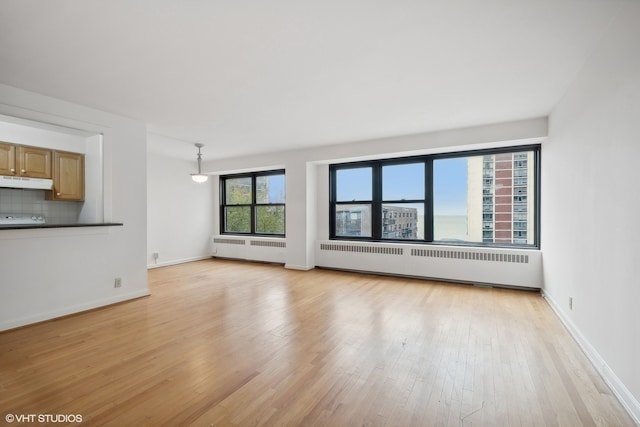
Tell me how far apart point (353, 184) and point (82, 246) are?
4.69 m

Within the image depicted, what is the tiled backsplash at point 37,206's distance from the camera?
13.7 feet

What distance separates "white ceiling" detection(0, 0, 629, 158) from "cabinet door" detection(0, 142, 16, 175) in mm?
1632

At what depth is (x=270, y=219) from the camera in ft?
23.6

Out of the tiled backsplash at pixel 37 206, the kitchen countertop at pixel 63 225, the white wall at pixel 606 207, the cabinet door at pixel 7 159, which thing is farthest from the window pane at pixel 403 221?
the cabinet door at pixel 7 159

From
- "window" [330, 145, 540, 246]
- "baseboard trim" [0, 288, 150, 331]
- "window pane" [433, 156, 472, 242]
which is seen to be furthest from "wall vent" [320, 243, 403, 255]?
"baseboard trim" [0, 288, 150, 331]

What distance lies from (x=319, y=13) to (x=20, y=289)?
13.5 ft

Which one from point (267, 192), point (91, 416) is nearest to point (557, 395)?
point (91, 416)

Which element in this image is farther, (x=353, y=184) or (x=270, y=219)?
(x=270, y=219)

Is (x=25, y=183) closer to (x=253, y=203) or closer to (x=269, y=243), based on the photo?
(x=253, y=203)

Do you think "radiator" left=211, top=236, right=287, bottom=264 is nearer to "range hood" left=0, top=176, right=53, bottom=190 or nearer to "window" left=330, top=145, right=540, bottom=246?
"window" left=330, top=145, right=540, bottom=246

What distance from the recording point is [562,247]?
3256 mm

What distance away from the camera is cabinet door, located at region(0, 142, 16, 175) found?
398cm

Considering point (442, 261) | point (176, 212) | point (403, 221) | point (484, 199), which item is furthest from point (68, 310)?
point (484, 199)

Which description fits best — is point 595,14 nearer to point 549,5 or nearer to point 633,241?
Answer: point 549,5
